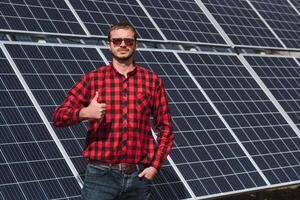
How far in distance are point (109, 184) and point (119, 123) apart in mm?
628

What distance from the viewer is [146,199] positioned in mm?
5930

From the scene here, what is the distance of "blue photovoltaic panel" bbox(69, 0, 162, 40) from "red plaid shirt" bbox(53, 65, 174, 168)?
5.94 metres

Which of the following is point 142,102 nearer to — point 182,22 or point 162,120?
point 162,120

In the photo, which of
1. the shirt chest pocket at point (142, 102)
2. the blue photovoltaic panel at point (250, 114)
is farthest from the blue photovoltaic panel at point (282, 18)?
the shirt chest pocket at point (142, 102)

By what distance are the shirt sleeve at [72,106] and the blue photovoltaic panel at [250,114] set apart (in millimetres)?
5309

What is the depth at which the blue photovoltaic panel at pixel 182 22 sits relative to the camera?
13.5 m

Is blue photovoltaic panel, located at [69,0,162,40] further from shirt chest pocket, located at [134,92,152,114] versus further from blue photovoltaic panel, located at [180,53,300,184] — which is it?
shirt chest pocket, located at [134,92,152,114]

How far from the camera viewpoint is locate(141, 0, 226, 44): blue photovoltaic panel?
13.5 m

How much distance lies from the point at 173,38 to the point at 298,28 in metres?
6.00

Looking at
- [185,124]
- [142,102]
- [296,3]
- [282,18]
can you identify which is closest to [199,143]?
[185,124]

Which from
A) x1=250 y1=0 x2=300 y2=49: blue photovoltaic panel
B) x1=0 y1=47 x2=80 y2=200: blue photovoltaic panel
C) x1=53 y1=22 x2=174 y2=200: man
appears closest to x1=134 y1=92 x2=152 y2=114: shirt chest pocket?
x1=53 y1=22 x2=174 y2=200: man

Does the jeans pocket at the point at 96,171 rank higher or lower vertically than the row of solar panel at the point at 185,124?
lower

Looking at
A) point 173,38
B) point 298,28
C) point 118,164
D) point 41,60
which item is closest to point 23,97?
point 41,60

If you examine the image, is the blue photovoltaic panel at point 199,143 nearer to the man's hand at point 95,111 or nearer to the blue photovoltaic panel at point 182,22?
the blue photovoltaic panel at point 182,22
